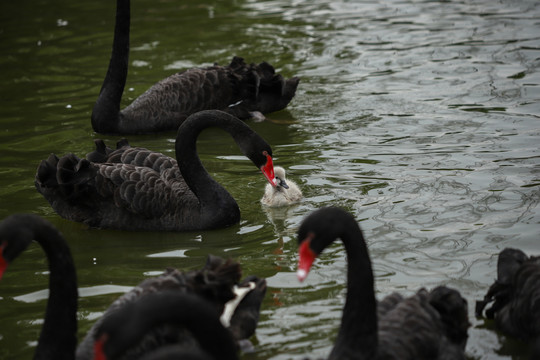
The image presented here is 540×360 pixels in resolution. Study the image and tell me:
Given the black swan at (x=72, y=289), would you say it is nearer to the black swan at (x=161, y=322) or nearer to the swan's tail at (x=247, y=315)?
the swan's tail at (x=247, y=315)

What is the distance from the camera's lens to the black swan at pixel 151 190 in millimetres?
6273

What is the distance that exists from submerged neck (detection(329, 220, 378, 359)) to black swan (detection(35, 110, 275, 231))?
254 cm

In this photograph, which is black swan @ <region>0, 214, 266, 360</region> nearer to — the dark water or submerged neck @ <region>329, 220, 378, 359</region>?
the dark water

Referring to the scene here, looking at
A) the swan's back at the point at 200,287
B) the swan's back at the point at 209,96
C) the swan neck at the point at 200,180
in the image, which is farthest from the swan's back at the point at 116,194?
the swan's back at the point at 209,96

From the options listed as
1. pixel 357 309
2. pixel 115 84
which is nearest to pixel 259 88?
pixel 115 84

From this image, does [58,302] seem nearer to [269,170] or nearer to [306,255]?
[306,255]

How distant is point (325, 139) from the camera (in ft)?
26.5

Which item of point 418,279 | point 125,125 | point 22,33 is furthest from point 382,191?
point 22,33

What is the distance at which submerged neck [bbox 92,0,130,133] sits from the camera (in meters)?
8.68

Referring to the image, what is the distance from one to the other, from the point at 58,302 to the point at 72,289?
3.3 inches

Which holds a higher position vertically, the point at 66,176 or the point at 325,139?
the point at 66,176

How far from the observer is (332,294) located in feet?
16.6

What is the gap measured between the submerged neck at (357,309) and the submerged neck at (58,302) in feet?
3.90

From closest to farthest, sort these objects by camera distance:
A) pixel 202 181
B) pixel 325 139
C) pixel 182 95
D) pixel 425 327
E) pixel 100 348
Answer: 1. pixel 100 348
2. pixel 425 327
3. pixel 202 181
4. pixel 325 139
5. pixel 182 95
